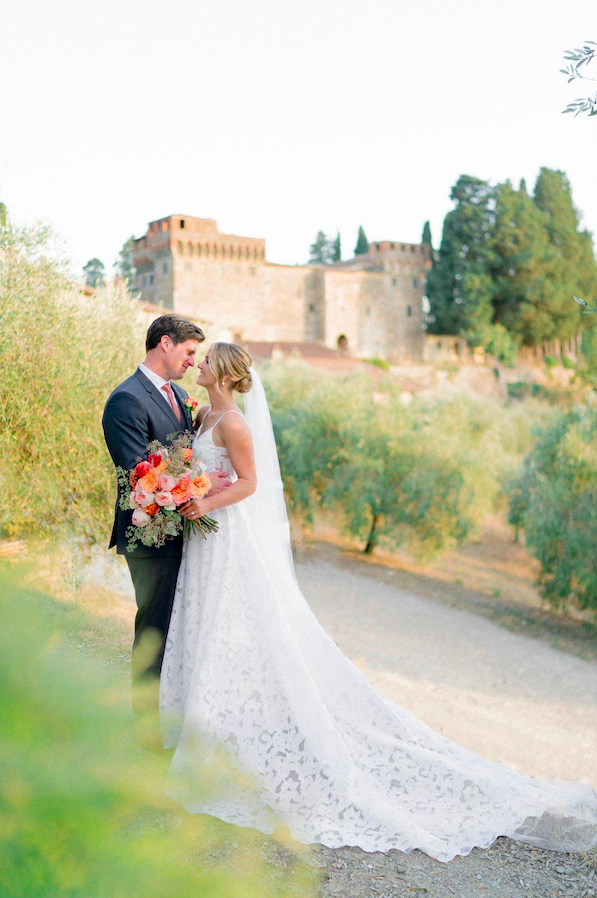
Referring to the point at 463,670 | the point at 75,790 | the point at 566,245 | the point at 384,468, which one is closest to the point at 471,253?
the point at 566,245

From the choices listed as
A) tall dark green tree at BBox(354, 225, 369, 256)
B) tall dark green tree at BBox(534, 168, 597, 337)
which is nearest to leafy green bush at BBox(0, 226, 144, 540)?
tall dark green tree at BBox(534, 168, 597, 337)

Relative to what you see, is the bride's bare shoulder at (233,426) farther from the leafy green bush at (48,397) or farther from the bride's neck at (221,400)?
the leafy green bush at (48,397)

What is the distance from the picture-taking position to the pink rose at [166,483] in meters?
3.54

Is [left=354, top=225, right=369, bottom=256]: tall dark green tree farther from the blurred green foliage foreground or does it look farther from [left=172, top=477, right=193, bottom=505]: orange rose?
the blurred green foliage foreground

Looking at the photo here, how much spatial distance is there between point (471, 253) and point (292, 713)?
48.5m

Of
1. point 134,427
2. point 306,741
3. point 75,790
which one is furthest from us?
point 134,427

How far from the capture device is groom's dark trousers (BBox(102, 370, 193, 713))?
3.83 metres

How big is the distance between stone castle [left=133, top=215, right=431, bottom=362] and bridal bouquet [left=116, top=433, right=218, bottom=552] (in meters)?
49.3

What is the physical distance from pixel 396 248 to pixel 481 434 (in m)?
35.4

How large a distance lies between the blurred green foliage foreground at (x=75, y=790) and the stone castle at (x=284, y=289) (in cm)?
5228

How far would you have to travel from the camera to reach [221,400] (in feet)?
13.0

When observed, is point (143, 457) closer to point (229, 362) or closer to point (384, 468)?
point (229, 362)

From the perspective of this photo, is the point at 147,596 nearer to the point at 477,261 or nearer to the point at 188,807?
the point at 188,807

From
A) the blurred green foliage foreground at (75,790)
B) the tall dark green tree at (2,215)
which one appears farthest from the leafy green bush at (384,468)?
the blurred green foliage foreground at (75,790)
